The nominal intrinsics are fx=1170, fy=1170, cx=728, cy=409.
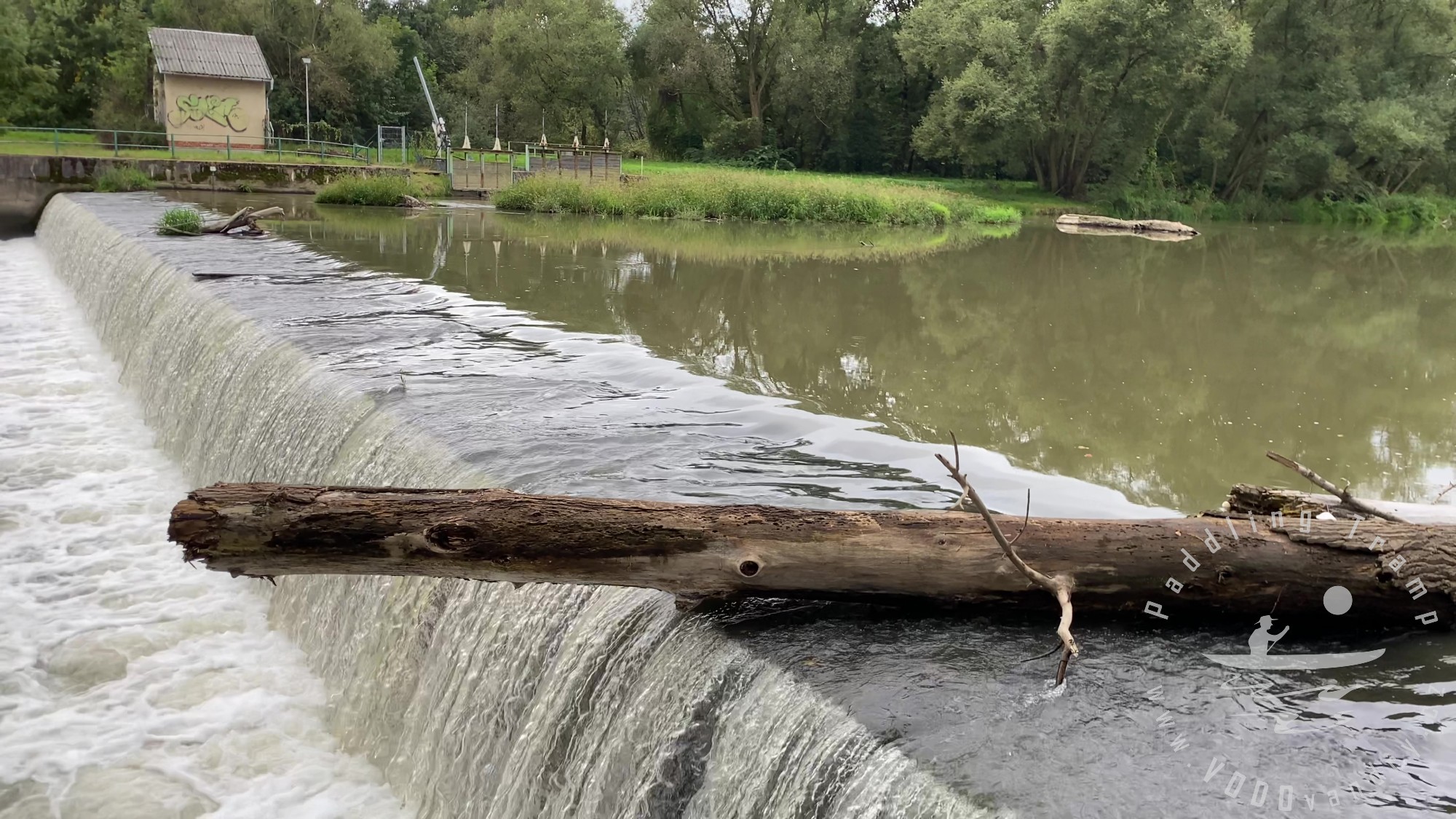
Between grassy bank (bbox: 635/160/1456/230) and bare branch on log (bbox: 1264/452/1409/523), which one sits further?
grassy bank (bbox: 635/160/1456/230)

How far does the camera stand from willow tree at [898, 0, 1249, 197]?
3966cm

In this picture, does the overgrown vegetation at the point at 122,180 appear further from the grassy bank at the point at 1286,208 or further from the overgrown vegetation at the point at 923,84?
the grassy bank at the point at 1286,208

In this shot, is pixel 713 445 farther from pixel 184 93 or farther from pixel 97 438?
pixel 184 93

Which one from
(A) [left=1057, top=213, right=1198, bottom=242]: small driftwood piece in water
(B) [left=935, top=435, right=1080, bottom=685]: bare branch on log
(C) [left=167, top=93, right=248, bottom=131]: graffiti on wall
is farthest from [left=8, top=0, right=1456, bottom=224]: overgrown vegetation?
(B) [left=935, top=435, right=1080, bottom=685]: bare branch on log

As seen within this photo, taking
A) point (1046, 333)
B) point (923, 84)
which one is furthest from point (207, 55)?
point (1046, 333)

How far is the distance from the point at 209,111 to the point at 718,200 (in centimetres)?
2059

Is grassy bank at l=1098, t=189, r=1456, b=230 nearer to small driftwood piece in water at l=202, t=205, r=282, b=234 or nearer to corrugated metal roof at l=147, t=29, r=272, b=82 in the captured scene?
Answer: corrugated metal roof at l=147, t=29, r=272, b=82

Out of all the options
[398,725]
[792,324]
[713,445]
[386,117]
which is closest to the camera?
[398,725]

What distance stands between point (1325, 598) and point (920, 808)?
1.78 m

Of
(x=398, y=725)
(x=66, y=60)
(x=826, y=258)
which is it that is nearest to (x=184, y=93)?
(x=66, y=60)

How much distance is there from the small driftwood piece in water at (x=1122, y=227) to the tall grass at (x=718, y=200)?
15.7 feet

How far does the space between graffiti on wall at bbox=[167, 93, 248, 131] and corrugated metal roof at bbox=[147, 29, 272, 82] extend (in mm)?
925

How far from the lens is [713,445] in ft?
23.0

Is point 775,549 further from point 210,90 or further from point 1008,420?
point 210,90
